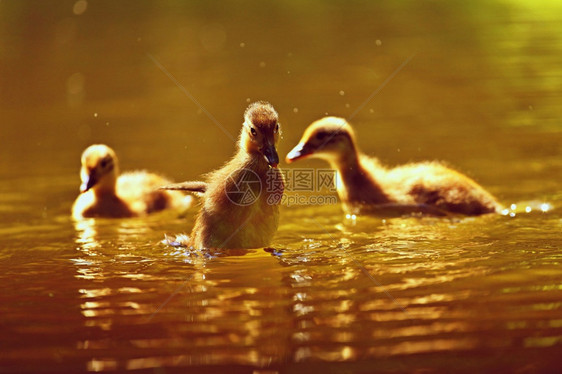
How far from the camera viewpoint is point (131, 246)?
6348mm

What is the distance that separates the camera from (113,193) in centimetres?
834

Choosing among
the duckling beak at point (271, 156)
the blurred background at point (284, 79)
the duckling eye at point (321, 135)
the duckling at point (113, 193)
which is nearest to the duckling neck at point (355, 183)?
the duckling eye at point (321, 135)

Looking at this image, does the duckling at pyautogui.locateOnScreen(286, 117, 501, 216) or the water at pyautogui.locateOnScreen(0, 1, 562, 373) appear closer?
the water at pyautogui.locateOnScreen(0, 1, 562, 373)

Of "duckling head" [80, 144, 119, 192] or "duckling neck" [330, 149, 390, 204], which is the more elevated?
"duckling head" [80, 144, 119, 192]

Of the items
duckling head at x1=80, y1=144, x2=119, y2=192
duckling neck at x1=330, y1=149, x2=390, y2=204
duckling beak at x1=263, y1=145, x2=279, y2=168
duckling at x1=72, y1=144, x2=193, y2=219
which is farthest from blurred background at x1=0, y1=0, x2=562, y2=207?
duckling beak at x1=263, y1=145, x2=279, y2=168

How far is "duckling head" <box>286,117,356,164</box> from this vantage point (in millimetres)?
7883

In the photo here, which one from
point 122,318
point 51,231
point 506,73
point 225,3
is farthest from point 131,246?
point 225,3

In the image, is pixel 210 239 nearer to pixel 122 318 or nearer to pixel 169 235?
pixel 169 235

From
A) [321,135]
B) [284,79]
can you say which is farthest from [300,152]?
[284,79]

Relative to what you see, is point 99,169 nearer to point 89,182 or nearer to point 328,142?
point 89,182

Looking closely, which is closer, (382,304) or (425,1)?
(382,304)

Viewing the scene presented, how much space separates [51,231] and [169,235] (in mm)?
1014

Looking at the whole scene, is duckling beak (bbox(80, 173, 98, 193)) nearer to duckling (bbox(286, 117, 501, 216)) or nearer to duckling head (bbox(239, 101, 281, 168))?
duckling (bbox(286, 117, 501, 216))

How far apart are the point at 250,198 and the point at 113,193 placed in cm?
296
